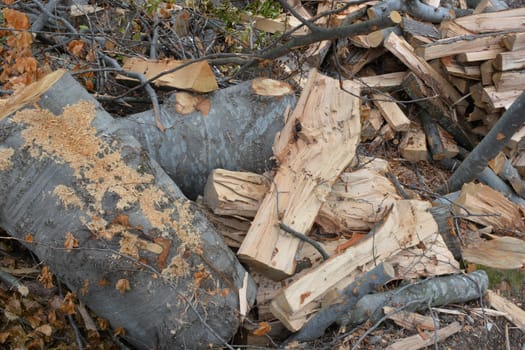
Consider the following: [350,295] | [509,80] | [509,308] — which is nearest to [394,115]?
[509,80]

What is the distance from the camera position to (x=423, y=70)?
15.8 feet

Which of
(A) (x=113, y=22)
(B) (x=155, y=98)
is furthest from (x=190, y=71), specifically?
(A) (x=113, y=22)

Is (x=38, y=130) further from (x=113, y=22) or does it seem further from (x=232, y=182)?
(x=113, y=22)

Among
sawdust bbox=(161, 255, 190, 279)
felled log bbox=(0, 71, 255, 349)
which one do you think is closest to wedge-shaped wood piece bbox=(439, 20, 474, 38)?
felled log bbox=(0, 71, 255, 349)

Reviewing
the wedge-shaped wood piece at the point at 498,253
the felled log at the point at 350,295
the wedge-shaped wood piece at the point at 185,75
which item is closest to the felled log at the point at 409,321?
the felled log at the point at 350,295

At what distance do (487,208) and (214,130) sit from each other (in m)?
2.12

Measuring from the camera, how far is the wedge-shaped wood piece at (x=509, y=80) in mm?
4523

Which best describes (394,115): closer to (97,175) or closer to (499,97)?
(499,97)

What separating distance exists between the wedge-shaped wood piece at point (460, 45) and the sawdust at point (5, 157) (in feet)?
12.1

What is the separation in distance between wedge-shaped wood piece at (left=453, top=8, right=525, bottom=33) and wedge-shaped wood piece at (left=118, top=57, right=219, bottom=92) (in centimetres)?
295

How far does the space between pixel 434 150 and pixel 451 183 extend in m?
0.52

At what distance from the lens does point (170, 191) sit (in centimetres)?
263

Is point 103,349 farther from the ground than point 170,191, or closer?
closer

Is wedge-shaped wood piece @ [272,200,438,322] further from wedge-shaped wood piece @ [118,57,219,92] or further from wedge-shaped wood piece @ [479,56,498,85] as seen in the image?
wedge-shaped wood piece @ [479,56,498,85]
